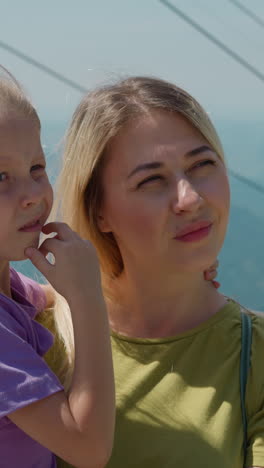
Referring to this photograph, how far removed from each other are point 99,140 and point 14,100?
403 mm

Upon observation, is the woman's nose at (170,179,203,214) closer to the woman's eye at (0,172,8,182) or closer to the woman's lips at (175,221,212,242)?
the woman's lips at (175,221,212,242)

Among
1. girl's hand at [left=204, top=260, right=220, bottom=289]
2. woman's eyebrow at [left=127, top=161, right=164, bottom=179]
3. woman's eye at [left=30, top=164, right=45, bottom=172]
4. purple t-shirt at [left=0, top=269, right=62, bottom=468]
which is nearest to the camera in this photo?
purple t-shirt at [left=0, top=269, right=62, bottom=468]

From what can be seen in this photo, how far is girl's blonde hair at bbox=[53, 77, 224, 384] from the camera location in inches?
62.1

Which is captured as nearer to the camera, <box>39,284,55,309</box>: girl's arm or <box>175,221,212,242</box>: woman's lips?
<box>175,221,212,242</box>: woman's lips

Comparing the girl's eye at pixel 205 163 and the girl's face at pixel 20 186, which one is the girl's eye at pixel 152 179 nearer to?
the girl's eye at pixel 205 163

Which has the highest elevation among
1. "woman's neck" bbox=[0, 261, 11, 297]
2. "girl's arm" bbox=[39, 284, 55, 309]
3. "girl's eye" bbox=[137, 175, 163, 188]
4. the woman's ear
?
"girl's eye" bbox=[137, 175, 163, 188]

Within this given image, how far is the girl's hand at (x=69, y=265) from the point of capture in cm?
122

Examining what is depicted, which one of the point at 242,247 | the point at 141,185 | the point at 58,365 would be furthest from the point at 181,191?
the point at 242,247

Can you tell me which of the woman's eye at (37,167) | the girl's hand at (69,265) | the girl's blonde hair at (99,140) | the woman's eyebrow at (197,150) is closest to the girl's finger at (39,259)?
the girl's hand at (69,265)

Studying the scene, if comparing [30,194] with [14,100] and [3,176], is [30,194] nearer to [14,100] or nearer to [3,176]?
[3,176]

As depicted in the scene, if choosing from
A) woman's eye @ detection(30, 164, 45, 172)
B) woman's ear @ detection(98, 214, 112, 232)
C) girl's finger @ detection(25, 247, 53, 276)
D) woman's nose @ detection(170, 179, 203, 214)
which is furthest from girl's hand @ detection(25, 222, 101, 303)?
woman's ear @ detection(98, 214, 112, 232)

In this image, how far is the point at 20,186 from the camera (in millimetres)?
1190

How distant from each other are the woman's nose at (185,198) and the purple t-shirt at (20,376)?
352mm

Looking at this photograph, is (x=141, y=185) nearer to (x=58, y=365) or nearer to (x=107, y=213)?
(x=107, y=213)
